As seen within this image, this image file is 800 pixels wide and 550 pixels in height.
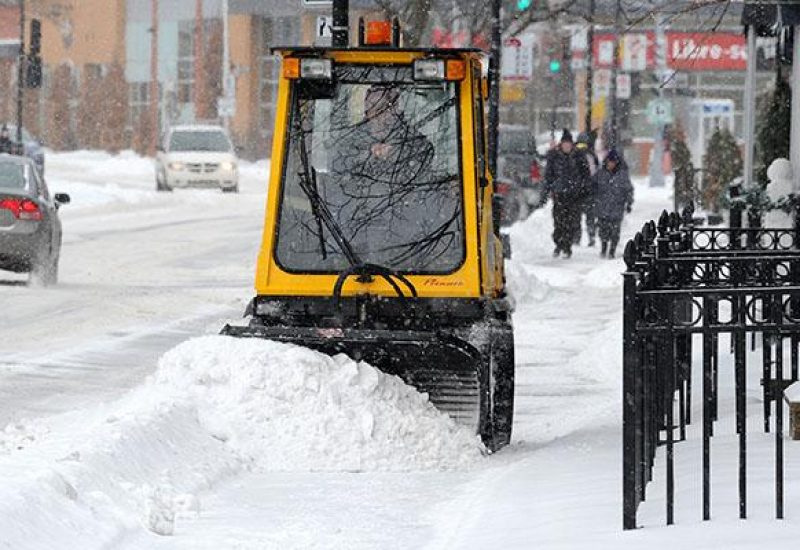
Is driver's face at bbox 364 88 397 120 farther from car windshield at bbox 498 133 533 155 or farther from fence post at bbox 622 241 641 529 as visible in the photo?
car windshield at bbox 498 133 533 155

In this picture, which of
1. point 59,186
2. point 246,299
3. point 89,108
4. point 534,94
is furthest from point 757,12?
point 89,108

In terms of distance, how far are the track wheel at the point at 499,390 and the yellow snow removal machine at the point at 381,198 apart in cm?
2

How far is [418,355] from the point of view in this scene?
33.6 feet

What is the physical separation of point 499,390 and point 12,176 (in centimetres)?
1217

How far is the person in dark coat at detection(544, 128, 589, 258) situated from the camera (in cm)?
2958

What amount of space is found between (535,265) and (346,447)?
1787cm

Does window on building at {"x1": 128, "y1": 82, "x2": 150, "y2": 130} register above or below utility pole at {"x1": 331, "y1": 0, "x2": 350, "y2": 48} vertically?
above

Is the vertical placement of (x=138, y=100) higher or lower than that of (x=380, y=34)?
higher

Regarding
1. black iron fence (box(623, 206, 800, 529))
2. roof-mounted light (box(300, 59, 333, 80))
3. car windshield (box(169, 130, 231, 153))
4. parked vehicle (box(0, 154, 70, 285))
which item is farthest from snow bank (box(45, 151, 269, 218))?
black iron fence (box(623, 206, 800, 529))

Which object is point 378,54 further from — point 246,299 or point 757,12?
point 246,299

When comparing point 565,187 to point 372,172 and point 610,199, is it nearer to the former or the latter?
point 610,199

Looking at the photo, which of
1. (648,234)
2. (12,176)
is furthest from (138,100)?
(648,234)

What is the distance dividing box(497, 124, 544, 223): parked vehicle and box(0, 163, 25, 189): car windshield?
1642 cm

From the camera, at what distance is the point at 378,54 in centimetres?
1093
